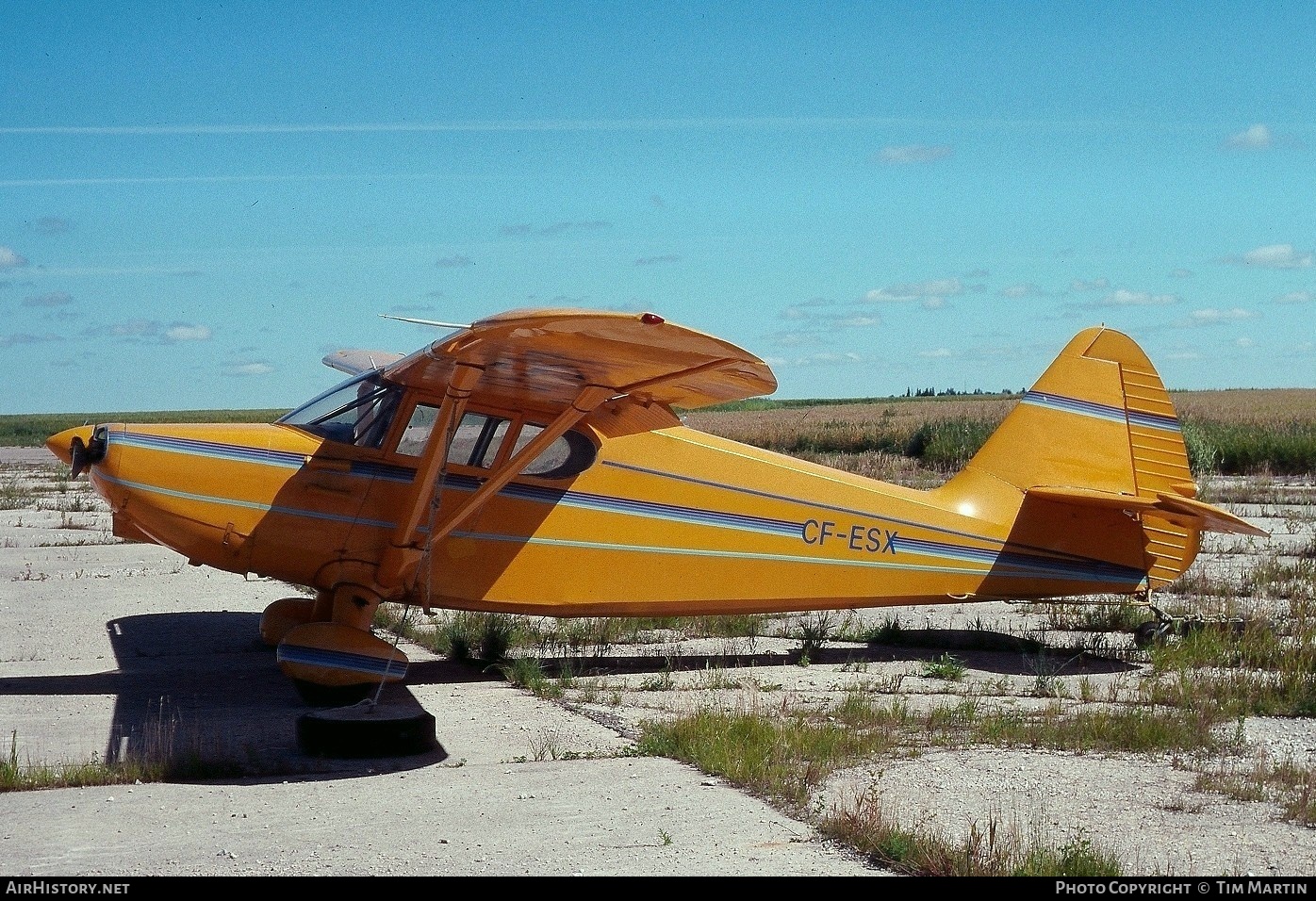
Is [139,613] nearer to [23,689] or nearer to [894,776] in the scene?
[23,689]

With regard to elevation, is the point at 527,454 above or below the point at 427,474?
above

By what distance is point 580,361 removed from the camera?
7.67 metres

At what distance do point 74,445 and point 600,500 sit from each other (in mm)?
3870

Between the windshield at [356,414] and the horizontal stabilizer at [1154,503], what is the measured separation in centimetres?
563

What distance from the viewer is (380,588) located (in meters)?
8.91

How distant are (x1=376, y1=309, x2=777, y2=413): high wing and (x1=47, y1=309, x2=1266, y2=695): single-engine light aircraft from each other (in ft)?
0.10

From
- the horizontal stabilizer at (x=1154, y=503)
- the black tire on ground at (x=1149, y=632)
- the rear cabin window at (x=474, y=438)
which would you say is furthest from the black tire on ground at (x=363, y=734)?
the black tire on ground at (x=1149, y=632)

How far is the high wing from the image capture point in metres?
6.70

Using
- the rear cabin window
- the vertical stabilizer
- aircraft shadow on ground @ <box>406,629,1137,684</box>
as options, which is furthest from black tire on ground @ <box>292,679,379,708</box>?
the vertical stabilizer

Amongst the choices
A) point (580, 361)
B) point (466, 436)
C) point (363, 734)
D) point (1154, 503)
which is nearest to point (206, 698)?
point (363, 734)

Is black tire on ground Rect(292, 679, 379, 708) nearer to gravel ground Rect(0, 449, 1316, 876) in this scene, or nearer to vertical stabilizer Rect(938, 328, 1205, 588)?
gravel ground Rect(0, 449, 1316, 876)

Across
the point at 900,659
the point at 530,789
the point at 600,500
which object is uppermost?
the point at 600,500

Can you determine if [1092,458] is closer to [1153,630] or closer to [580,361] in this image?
[1153,630]

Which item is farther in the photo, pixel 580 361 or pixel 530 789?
pixel 580 361
